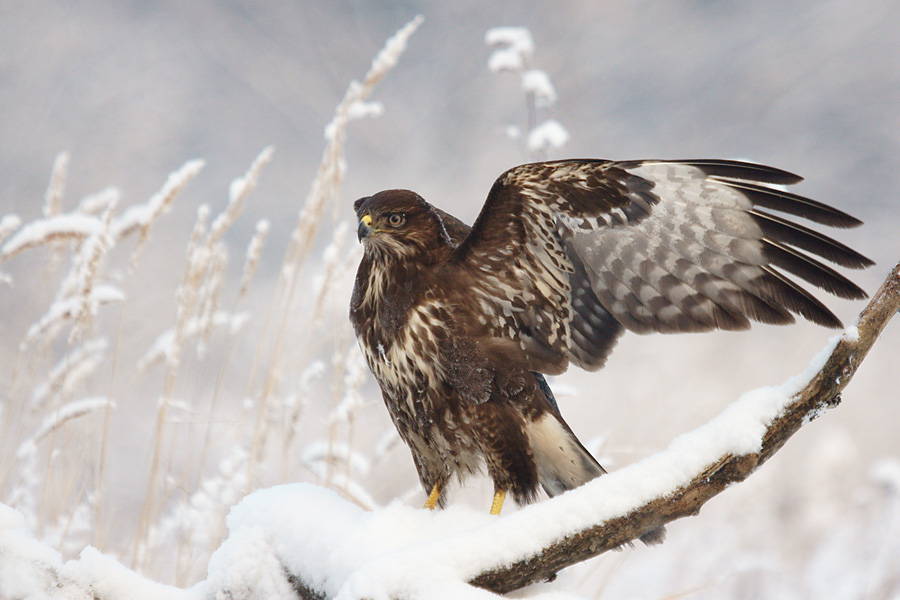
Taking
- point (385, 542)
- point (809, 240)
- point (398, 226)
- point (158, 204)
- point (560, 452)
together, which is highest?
point (158, 204)

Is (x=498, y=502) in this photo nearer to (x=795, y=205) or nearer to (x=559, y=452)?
(x=559, y=452)

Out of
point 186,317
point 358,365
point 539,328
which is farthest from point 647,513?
point 186,317

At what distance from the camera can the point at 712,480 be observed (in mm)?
1166

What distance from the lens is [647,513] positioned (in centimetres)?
117

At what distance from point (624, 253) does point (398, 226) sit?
23.4 inches

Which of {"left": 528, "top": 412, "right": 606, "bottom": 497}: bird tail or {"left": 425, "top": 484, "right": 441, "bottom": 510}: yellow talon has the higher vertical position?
{"left": 425, "top": 484, "right": 441, "bottom": 510}: yellow talon

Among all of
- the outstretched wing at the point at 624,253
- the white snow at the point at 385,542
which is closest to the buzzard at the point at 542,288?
the outstretched wing at the point at 624,253

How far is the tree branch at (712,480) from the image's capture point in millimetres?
1169

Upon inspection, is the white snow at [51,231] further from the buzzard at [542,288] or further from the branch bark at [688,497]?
the branch bark at [688,497]

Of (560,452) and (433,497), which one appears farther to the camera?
(433,497)

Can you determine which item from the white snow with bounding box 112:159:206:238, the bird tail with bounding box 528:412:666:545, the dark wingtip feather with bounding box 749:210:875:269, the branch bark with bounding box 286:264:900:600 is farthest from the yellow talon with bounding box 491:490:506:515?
the white snow with bounding box 112:159:206:238

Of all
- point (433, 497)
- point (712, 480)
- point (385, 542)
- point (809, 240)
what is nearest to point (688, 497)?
point (712, 480)

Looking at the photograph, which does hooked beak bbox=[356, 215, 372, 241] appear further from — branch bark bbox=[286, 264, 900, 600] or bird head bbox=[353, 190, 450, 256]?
branch bark bbox=[286, 264, 900, 600]

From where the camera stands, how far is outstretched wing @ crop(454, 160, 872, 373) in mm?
1620
